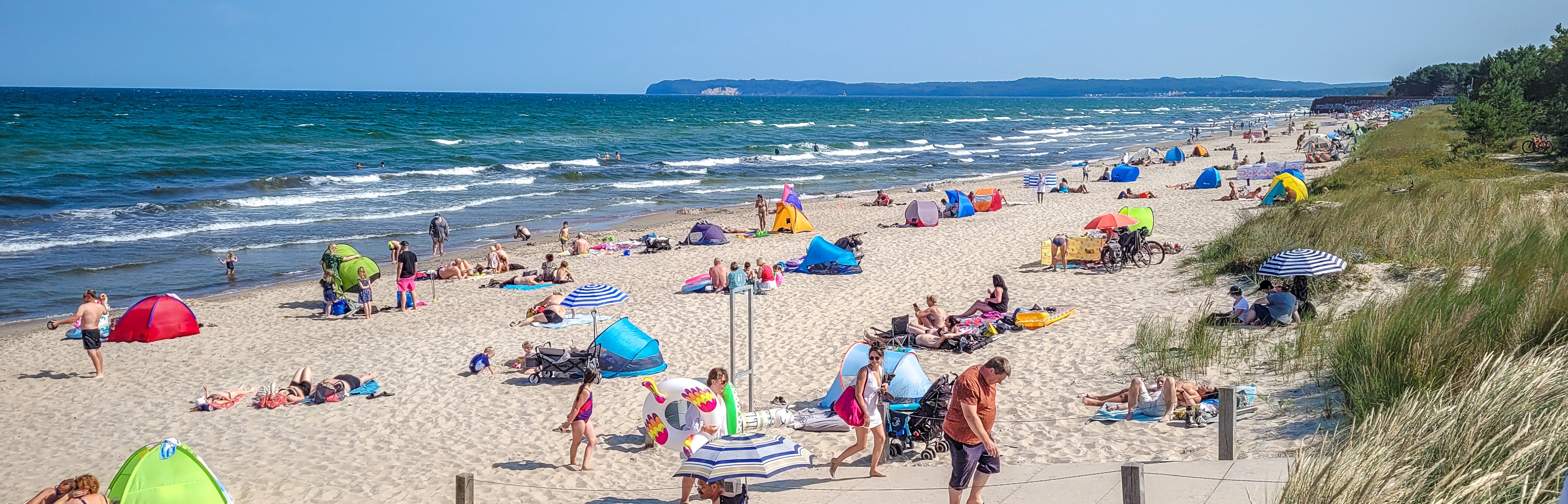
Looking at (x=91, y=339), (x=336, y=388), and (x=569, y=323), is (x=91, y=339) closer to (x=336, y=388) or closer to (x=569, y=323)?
(x=336, y=388)

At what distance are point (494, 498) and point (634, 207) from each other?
22100 millimetres

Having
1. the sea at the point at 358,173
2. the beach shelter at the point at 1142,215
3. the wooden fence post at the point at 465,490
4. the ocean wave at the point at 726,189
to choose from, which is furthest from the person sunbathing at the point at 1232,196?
the wooden fence post at the point at 465,490

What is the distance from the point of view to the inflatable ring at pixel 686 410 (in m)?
7.76

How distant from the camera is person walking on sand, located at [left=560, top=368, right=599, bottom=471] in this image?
798 cm

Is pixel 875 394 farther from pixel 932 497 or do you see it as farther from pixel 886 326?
pixel 886 326

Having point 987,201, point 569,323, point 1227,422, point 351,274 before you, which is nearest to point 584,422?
point 1227,422

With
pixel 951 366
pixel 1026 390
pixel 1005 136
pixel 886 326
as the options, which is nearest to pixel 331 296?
pixel 886 326

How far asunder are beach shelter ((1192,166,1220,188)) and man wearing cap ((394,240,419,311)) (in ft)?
70.8

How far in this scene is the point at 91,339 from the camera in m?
11.6

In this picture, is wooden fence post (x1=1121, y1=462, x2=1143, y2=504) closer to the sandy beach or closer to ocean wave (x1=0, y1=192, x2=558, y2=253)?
the sandy beach

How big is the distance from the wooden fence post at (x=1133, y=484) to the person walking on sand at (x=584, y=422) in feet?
14.2

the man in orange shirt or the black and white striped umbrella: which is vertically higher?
the black and white striped umbrella

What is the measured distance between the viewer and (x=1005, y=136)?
69.5m

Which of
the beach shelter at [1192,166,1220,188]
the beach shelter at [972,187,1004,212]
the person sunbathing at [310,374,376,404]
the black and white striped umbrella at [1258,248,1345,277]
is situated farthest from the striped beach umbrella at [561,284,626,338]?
the beach shelter at [1192,166,1220,188]
